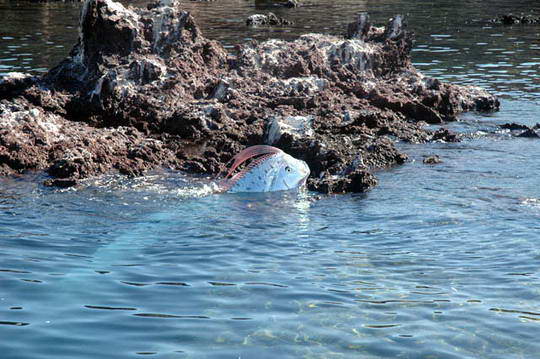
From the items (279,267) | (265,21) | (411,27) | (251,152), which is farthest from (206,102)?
(265,21)

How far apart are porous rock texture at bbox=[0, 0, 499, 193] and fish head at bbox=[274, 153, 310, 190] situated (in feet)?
0.98

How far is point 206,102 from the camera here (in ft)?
54.7

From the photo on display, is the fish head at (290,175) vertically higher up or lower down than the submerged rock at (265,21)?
lower down

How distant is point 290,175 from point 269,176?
39 cm

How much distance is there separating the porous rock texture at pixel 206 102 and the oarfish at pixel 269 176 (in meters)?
0.38

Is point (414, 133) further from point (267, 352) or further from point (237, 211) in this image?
point (267, 352)

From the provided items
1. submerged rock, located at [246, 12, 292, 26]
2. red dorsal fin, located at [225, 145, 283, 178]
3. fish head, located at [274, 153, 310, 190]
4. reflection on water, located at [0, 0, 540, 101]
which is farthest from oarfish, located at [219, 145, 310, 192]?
submerged rock, located at [246, 12, 292, 26]

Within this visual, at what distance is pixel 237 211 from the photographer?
1146 centimetres

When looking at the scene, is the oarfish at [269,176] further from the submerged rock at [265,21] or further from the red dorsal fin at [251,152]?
the submerged rock at [265,21]

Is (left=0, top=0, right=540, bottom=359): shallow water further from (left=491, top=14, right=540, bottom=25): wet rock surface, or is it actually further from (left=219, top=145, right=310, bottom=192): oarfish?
(left=491, top=14, right=540, bottom=25): wet rock surface

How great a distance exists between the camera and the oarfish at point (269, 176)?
12.6 metres

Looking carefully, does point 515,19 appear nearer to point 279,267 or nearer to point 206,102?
point 206,102

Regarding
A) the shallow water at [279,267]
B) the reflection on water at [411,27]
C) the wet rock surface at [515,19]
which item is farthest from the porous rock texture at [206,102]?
the wet rock surface at [515,19]

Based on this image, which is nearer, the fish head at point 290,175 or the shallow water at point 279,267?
the shallow water at point 279,267
